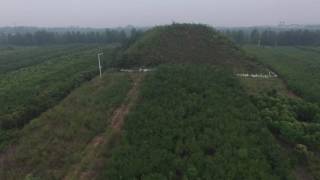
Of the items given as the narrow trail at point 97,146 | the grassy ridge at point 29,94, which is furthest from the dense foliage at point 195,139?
the grassy ridge at point 29,94

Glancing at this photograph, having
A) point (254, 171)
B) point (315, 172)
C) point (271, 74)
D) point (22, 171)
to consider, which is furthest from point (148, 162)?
point (271, 74)

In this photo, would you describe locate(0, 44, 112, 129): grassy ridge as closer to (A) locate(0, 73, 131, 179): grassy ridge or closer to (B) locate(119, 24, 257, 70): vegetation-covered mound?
(A) locate(0, 73, 131, 179): grassy ridge

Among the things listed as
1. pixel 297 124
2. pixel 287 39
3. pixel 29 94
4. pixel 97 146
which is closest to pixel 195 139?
pixel 97 146

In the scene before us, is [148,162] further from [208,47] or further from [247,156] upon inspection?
[208,47]

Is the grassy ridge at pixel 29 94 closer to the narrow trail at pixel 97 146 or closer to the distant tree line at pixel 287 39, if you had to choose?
the narrow trail at pixel 97 146

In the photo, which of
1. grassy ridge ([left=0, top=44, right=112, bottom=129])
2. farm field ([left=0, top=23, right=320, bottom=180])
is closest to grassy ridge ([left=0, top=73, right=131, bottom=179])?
farm field ([left=0, top=23, right=320, bottom=180])

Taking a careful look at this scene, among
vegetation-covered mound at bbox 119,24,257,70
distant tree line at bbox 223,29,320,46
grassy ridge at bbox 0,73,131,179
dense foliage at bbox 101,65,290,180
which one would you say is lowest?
distant tree line at bbox 223,29,320,46
